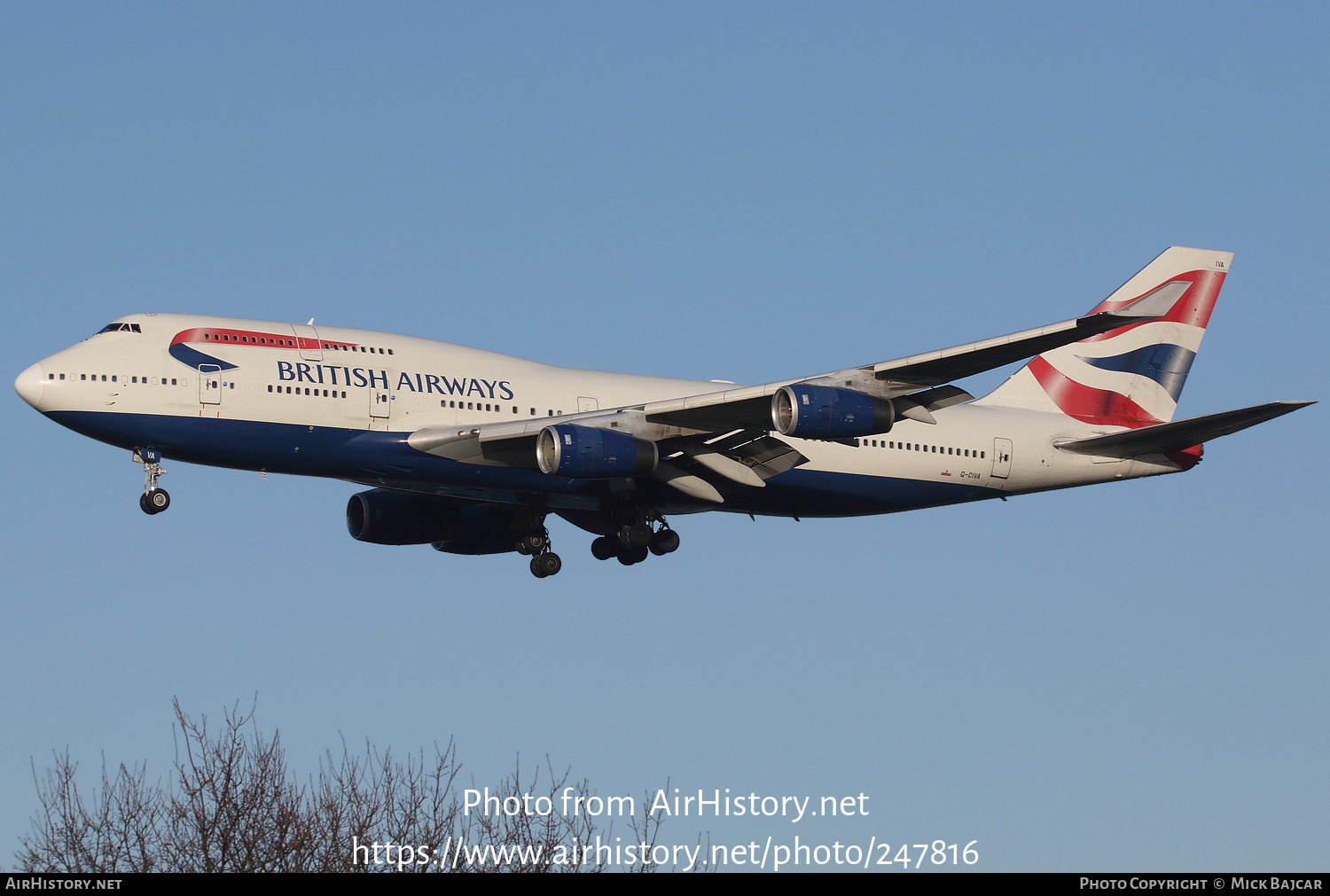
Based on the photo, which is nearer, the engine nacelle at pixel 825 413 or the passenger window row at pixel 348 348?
the engine nacelle at pixel 825 413

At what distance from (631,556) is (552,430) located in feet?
23.5

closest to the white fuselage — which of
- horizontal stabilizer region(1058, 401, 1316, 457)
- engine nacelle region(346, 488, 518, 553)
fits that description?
engine nacelle region(346, 488, 518, 553)

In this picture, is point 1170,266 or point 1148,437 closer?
point 1148,437

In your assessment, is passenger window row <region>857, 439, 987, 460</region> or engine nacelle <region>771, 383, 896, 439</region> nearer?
engine nacelle <region>771, 383, 896, 439</region>

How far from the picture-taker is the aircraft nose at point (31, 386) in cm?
3828

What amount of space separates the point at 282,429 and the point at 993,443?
20.9 m

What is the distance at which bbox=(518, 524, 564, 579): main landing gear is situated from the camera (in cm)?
4488

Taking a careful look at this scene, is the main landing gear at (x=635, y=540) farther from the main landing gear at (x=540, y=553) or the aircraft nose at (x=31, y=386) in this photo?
the aircraft nose at (x=31, y=386)

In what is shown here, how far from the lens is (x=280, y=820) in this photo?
28.0 meters

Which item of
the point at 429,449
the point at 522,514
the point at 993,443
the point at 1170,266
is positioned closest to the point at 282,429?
the point at 429,449

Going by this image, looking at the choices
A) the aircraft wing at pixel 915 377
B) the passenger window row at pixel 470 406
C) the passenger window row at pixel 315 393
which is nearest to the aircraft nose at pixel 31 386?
the passenger window row at pixel 315 393

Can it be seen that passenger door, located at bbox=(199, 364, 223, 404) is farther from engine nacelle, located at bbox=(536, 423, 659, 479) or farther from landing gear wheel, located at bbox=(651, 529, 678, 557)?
landing gear wheel, located at bbox=(651, 529, 678, 557)

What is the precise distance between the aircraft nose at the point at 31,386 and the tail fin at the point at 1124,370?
2784cm
